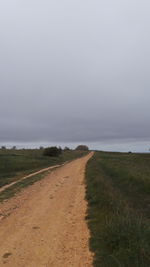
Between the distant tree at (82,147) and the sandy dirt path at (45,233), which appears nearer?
the sandy dirt path at (45,233)

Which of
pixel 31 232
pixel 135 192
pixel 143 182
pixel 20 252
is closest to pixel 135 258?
pixel 20 252

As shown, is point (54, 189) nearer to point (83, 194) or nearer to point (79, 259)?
point (83, 194)

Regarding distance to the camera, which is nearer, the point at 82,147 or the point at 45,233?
the point at 45,233

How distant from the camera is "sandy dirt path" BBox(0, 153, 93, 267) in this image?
6293mm

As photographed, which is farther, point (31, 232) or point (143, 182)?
point (143, 182)

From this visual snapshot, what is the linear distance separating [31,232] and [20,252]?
159 cm

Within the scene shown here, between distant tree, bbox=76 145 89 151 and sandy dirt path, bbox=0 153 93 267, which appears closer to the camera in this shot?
sandy dirt path, bbox=0 153 93 267

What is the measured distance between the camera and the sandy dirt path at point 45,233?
6.29 metres

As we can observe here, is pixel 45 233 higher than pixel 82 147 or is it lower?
lower

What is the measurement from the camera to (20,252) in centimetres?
674

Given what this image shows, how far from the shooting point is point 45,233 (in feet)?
26.9

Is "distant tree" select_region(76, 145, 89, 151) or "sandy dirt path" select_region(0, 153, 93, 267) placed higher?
"distant tree" select_region(76, 145, 89, 151)

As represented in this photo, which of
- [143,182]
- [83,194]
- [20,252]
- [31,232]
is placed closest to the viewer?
[20,252]

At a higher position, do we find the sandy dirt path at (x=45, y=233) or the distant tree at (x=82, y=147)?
the distant tree at (x=82, y=147)
